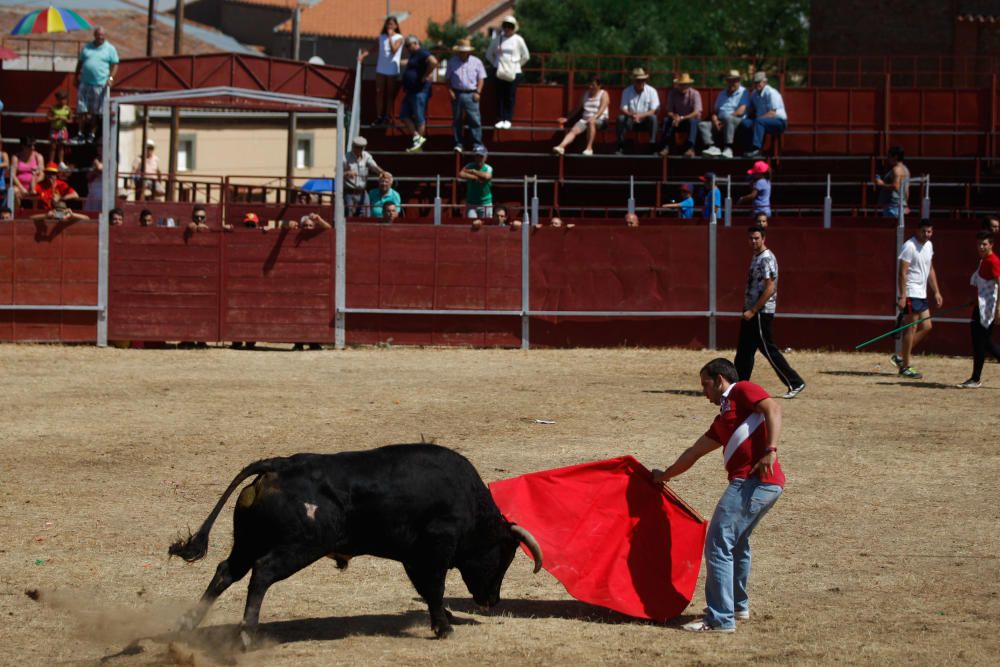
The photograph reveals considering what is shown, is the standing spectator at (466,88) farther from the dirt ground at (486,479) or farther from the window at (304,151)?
the window at (304,151)

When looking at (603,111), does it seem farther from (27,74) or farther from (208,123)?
(208,123)

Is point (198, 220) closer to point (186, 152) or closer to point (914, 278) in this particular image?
point (914, 278)

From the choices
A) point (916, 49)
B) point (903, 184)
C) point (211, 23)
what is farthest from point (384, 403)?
point (211, 23)

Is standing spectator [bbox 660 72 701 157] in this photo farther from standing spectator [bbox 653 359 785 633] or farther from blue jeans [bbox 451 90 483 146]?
standing spectator [bbox 653 359 785 633]

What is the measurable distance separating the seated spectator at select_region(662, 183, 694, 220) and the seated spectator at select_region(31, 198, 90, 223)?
8094mm

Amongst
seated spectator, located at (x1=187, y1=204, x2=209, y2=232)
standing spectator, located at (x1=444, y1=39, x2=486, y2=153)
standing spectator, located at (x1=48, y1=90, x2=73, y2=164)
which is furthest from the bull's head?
standing spectator, located at (x1=48, y1=90, x2=73, y2=164)

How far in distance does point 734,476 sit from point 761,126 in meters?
17.0

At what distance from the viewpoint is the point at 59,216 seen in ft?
63.7

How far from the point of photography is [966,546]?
354 inches

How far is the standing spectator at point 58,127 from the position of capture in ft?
Answer: 74.2

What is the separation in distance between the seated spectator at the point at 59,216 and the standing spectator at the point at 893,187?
1106 centimetres

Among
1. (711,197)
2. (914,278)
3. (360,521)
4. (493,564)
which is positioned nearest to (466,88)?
(711,197)

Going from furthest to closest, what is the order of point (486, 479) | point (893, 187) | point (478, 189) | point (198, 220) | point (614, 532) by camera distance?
1. point (893, 187)
2. point (478, 189)
3. point (198, 220)
4. point (486, 479)
5. point (614, 532)

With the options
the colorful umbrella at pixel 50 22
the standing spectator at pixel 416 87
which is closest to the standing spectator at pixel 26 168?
the colorful umbrella at pixel 50 22
